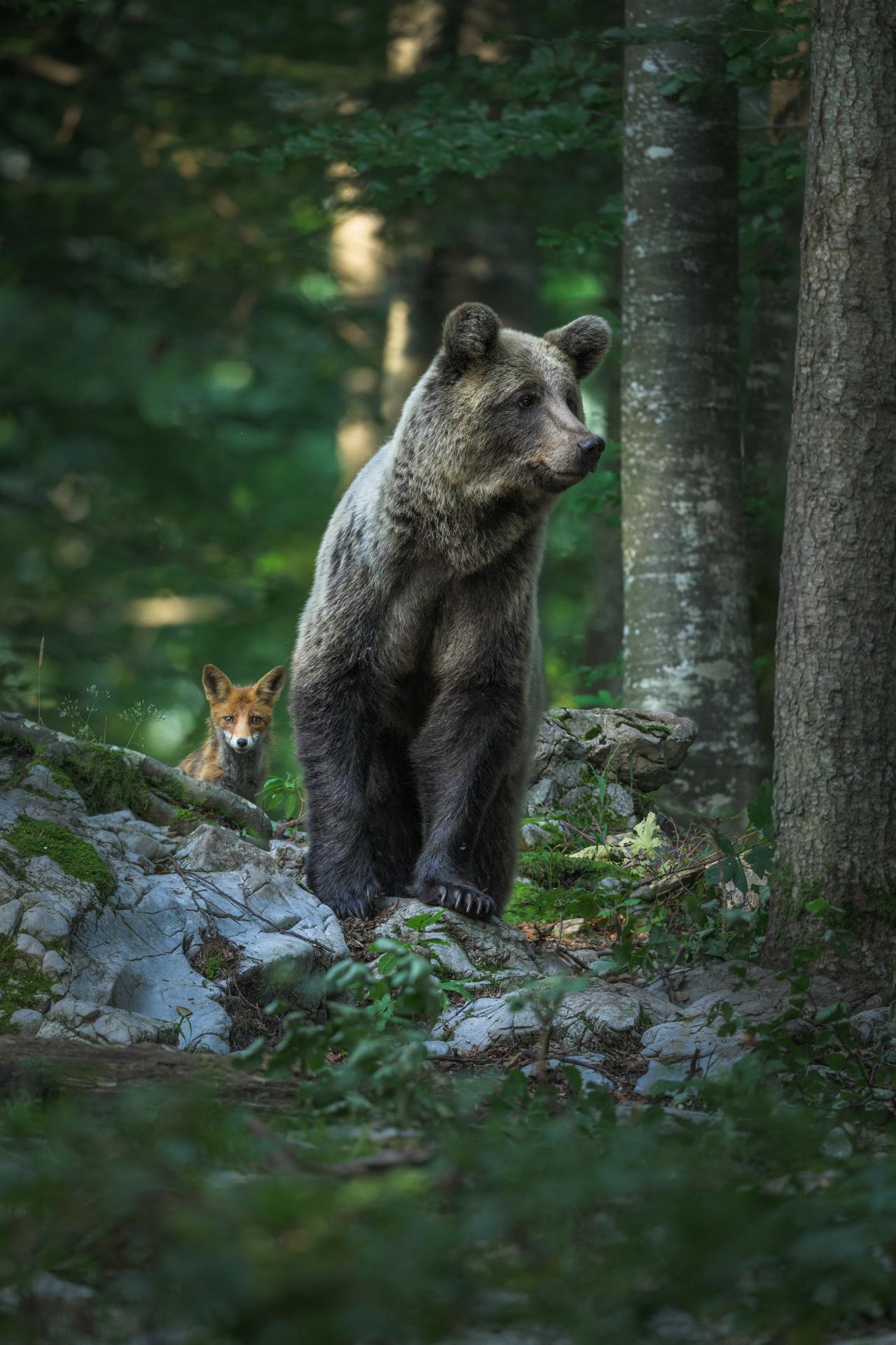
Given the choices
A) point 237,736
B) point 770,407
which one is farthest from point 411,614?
point 770,407

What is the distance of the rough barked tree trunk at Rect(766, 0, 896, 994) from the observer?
178 inches

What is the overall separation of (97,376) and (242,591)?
315 centimetres

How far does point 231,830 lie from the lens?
17.9ft

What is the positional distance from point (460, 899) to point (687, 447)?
11.2ft

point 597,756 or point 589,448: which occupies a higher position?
point 589,448

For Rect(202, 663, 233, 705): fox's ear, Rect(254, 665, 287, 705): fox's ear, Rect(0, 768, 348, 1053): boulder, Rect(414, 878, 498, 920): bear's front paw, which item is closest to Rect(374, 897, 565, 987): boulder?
Rect(414, 878, 498, 920): bear's front paw

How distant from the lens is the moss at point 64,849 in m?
4.29

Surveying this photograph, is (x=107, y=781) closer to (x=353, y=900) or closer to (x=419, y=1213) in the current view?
(x=353, y=900)

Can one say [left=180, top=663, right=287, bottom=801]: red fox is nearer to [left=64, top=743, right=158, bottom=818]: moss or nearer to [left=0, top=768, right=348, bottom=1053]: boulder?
[left=64, top=743, right=158, bottom=818]: moss

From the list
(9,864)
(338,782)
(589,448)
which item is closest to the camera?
(9,864)

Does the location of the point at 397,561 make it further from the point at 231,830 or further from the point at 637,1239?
the point at 637,1239

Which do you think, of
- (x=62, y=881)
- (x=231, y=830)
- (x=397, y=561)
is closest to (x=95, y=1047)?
(x=62, y=881)

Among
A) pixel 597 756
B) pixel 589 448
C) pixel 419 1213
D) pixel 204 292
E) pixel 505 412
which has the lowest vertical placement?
pixel 419 1213

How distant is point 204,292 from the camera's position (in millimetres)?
13023
